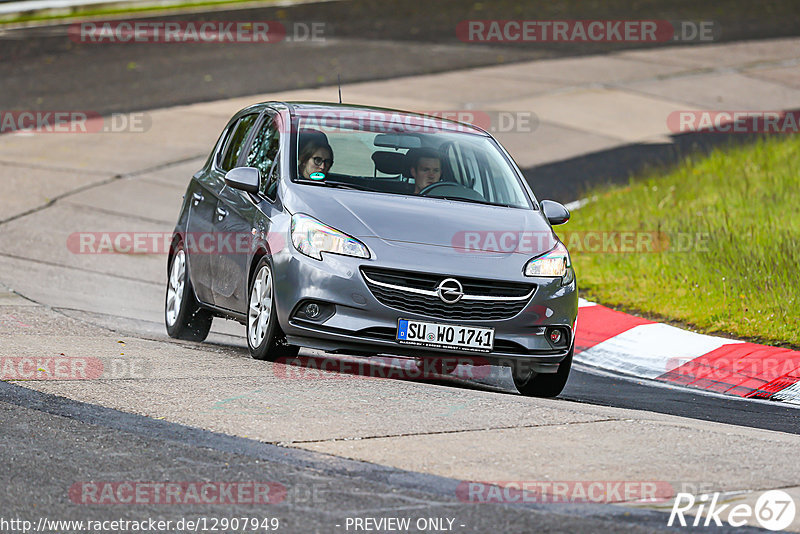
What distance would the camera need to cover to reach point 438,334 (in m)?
7.59

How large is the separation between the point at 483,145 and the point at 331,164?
1.24 meters

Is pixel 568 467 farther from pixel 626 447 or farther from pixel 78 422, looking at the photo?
pixel 78 422

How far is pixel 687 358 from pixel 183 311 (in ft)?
12.1

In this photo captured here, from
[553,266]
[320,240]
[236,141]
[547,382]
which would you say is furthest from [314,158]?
[547,382]

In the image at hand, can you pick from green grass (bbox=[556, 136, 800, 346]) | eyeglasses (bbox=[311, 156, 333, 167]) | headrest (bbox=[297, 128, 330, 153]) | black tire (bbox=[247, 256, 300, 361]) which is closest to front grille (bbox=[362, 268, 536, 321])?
black tire (bbox=[247, 256, 300, 361])

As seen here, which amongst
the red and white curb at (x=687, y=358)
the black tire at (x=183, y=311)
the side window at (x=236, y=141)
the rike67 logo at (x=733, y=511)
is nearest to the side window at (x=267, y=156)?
the side window at (x=236, y=141)

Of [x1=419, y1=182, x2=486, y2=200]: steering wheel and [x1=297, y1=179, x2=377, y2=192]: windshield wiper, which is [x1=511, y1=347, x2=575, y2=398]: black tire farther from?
[x1=297, y1=179, x2=377, y2=192]: windshield wiper

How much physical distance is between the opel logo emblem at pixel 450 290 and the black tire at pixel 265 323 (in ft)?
3.35

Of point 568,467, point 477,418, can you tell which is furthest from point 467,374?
point 568,467

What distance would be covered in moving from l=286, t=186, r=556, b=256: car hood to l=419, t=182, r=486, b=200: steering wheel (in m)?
0.14

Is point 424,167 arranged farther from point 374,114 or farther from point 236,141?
point 236,141

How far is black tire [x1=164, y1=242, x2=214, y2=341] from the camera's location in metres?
9.73

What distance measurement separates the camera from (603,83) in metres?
22.7

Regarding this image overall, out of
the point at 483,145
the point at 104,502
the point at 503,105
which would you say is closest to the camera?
the point at 104,502
